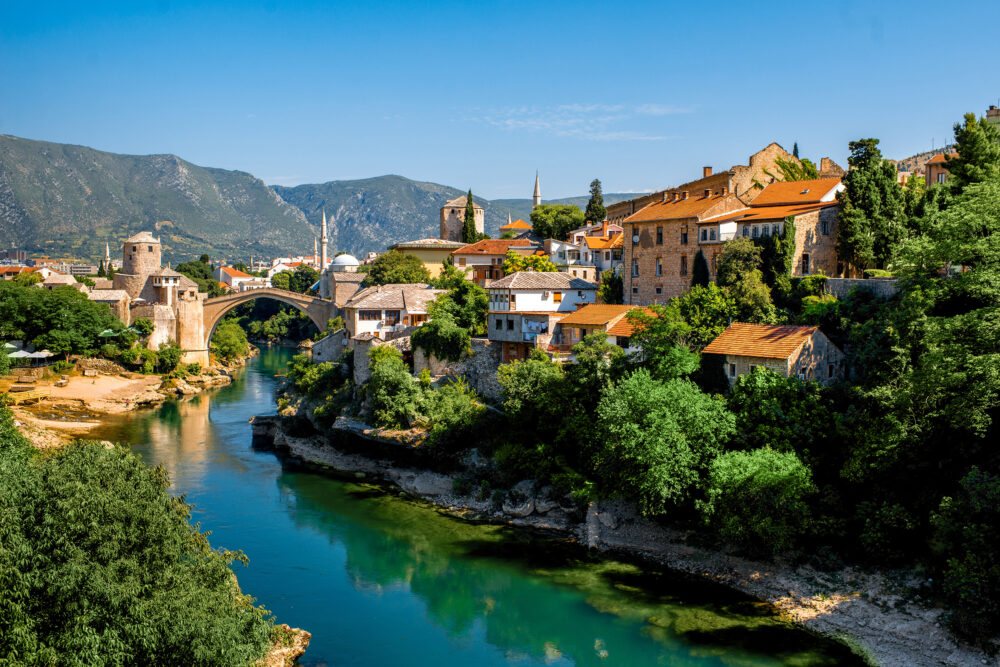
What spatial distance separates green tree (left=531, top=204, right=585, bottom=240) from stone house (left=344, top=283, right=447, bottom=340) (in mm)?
18565

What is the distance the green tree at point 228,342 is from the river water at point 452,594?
42973mm

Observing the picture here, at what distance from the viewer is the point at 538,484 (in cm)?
2973

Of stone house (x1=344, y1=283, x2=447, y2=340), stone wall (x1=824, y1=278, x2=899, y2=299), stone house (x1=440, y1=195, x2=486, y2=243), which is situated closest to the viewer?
stone wall (x1=824, y1=278, x2=899, y2=299)

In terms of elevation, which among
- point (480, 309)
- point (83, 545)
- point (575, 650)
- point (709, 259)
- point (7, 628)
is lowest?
point (575, 650)

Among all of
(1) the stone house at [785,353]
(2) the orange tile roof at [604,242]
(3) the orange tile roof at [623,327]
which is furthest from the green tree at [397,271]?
(1) the stone house at [785,353]

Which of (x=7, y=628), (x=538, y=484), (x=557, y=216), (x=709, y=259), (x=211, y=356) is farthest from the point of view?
(x=211, y=356)

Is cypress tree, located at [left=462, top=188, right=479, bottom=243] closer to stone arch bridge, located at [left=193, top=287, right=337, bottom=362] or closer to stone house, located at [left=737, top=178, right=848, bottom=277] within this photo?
stone arch bridge, located at [left=193, top=287, right=337, bottom=362]

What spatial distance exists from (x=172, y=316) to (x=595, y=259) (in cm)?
3870

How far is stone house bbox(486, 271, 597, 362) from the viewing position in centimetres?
3684

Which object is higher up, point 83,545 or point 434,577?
point 83,545

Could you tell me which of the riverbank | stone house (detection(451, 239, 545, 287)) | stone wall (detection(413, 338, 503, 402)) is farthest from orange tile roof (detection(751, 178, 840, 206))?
stone house (detection(451, 239, 545, 287))

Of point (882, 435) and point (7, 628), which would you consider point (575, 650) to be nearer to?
point (882, 435)

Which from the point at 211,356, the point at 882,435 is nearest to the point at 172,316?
the point at 211,356

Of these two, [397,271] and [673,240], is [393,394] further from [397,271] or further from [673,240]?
[397,271]
